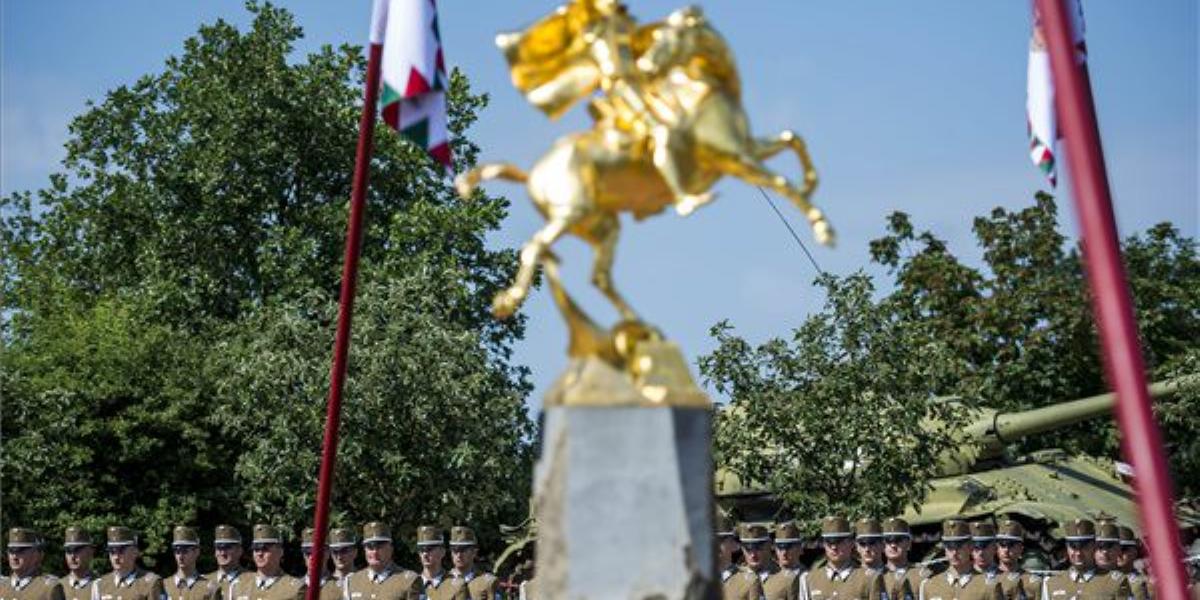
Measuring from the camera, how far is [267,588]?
16984 millimetres

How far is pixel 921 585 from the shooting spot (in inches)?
653

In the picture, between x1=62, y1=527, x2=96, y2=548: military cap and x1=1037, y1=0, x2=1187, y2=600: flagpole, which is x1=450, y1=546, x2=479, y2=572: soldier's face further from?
x1=1037, y1=0, x2=1187, y2=600: flagpole

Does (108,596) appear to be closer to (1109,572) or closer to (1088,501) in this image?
(1109,572)

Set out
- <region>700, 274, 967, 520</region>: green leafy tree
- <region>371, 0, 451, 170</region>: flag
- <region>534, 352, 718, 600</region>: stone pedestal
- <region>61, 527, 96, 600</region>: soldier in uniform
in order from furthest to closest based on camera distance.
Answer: <region>700, 274, 967, 520</region>: green leafy tree < <region>61, 527, 96, 600</region>: soldier in uniform < <region>371, 0, 451, 170</region>: flag < <region>534, 352, 718, 600</region>: stone pedestal

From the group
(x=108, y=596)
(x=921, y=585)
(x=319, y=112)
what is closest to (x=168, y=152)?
(x=319, y=112)

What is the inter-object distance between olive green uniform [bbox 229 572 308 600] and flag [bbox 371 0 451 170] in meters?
6.73

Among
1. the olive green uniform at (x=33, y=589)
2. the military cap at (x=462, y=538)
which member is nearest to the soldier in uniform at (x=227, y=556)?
the olive green uniform at (x=33, y=589)

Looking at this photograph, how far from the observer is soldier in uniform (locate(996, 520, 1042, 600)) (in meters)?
16.3

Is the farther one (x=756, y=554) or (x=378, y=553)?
(x=756, y=554)

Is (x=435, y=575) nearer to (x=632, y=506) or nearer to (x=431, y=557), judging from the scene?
(x=431, y=557)

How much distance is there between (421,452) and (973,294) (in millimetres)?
16121

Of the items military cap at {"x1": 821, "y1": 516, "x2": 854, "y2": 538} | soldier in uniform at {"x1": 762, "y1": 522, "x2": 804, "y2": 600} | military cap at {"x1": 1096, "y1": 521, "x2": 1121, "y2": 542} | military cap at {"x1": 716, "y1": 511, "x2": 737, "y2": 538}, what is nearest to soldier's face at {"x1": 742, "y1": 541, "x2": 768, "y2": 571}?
soldier in uniform at {"x1": 762, "y1": 522, "x2": 804, "y2": 600}

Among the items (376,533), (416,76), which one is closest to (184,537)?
(376,533)

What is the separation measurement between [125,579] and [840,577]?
593 cm
